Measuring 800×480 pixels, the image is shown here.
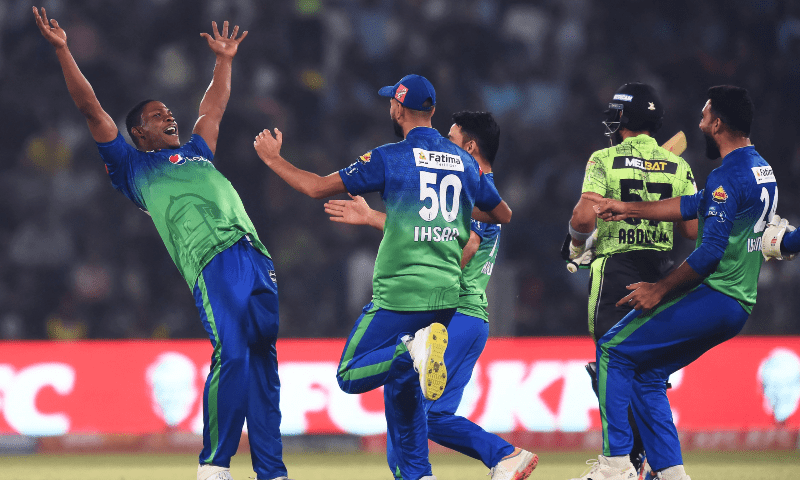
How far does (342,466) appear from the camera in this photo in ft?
24.3

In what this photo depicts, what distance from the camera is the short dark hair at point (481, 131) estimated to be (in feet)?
18.4

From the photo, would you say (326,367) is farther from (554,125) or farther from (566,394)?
(554,125)

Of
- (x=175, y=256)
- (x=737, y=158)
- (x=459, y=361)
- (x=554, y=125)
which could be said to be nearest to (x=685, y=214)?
(x=737, y=158)

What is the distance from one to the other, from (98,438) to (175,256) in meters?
4.07

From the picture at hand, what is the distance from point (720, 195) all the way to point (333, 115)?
7.83 metres

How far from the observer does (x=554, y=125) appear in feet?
39.9

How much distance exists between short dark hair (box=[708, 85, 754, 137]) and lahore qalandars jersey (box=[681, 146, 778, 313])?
14 cm

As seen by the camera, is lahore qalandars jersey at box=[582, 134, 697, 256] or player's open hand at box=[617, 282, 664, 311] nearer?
player's open hand at box=[617, 282, 664, 311]

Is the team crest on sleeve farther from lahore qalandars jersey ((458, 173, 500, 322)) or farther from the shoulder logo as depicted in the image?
lahore qalandars jersey ((458, 173, 500, 322))

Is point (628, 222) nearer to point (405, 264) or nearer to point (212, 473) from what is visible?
point (405, 264)

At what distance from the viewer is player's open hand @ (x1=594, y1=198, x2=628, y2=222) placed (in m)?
4.91

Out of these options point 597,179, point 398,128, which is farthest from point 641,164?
point 398,128

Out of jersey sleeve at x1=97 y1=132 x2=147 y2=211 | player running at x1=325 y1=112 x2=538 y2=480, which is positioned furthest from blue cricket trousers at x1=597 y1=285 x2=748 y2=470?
jersey sleeve at x1=97 y1=132 x2=147 y2=211

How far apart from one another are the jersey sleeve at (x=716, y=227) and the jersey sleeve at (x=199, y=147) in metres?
2.84
